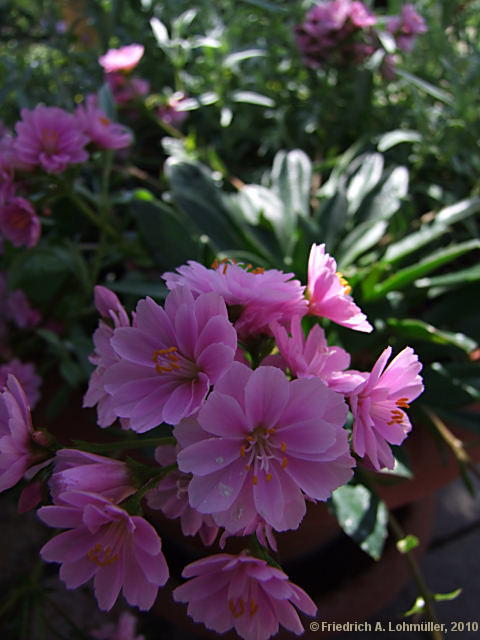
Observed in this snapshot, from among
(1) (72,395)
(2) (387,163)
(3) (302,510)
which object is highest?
(3) (302,510)

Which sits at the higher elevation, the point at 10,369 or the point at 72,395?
the point at 10,369

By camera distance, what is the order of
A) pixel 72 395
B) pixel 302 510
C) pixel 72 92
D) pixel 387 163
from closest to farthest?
pixel 302 510
pixel 72 395
pixel 387 163
pixel 72 92

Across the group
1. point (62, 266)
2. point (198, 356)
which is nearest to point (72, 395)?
point (62, 266)

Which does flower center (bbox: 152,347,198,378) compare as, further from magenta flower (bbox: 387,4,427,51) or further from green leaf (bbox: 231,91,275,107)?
magenta flower (bbox: 387,4,427,51)

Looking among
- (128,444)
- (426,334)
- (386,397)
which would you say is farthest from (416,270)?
(128,444)

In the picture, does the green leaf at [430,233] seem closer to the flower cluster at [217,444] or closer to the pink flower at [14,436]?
the flower cluster at [217,444]

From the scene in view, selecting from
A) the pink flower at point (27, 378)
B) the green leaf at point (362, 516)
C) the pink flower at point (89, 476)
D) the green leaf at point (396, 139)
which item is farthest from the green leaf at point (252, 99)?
the pink flower at point (89, 476)

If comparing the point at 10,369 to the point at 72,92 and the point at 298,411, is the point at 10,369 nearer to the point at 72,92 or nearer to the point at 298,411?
the point at 298,411
